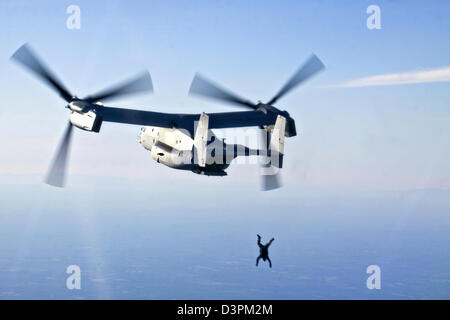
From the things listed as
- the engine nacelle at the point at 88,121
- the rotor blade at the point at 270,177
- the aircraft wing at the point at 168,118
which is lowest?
the rotor blade at the point at 270,177

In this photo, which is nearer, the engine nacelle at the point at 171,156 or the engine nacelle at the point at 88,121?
the engine nacelle at the point at 88,121

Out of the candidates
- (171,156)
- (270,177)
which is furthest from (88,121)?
(270,177)

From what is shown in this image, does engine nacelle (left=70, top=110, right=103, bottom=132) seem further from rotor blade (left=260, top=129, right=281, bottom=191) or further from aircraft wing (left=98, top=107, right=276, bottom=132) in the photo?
rotor blade (left=260, top=129, right=281, bottom=191)

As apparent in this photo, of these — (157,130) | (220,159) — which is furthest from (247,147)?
(157,130)

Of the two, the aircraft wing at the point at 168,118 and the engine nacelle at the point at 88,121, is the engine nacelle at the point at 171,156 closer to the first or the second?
the aircraft wing at the point at 168,118

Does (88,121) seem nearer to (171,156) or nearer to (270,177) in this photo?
(171,156)
